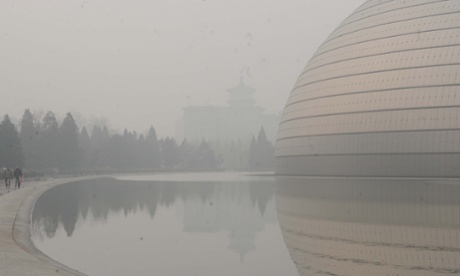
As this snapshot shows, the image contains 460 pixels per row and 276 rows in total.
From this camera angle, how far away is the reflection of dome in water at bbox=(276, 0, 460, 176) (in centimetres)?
4094

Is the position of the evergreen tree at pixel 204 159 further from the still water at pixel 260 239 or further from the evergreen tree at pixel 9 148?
the still water at pixel 260 239

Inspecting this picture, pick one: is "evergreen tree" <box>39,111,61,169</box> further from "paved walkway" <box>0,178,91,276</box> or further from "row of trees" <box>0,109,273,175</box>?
"paved walkway" <box>0,178,91,276</box>

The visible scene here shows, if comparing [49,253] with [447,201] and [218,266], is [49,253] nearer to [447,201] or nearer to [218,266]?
[218,266]

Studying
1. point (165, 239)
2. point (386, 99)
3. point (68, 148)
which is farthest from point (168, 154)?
point (165, 239)

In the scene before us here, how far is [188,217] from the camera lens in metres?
17.3

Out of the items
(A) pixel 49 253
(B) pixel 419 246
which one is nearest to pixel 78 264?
(A) pixel 49 253

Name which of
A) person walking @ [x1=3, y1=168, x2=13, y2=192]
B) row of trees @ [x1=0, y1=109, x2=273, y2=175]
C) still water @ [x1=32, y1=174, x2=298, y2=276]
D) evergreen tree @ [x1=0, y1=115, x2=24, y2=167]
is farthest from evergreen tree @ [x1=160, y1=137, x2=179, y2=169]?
still water @ [x1=32, y1=174, x2=298, y2=276]

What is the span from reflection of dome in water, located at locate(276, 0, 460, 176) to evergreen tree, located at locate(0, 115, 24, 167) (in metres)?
30.3

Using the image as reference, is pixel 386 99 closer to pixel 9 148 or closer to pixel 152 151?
pixel 9 148

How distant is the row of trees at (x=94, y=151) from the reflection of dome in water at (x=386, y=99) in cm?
3383

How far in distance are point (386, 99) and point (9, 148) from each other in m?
40.1

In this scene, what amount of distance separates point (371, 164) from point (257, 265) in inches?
1413

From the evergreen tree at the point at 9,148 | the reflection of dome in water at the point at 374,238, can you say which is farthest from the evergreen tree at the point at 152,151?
the reflection of dome in water at the point at 374,238

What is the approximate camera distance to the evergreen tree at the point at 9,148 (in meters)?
56.3
